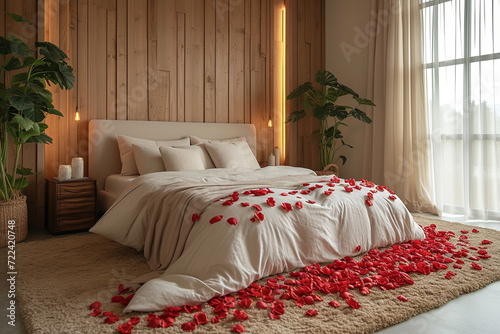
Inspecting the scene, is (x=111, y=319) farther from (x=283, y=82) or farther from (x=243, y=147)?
(x=283, y=82)

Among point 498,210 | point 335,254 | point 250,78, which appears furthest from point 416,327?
point 250,78

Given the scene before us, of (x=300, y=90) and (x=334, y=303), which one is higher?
(x=300, y=90)

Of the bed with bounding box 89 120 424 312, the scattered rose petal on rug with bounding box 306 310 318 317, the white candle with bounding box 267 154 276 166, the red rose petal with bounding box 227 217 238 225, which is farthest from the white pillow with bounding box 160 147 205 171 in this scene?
the scattered rose petal on rug with bounding box 306 310 318 317

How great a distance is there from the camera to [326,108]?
4.80 m

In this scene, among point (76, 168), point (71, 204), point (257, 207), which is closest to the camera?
point (257, 207)

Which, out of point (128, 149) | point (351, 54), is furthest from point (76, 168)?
point (351, 54)

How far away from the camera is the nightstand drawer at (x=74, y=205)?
10.9 ft

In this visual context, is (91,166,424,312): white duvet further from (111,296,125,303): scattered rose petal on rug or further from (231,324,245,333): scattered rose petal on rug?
(231,324,245,333): scattered rose petal on rug

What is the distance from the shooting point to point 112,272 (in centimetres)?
236

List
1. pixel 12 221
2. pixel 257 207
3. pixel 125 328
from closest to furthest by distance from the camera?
pixel 125 328
pixel 257 207
pixel 12 221

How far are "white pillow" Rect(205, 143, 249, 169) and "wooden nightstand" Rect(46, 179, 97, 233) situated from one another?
1.23 metres

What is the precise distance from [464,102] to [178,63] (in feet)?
10.7

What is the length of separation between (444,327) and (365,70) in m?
4.13

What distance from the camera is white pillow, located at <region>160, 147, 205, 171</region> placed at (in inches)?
139
